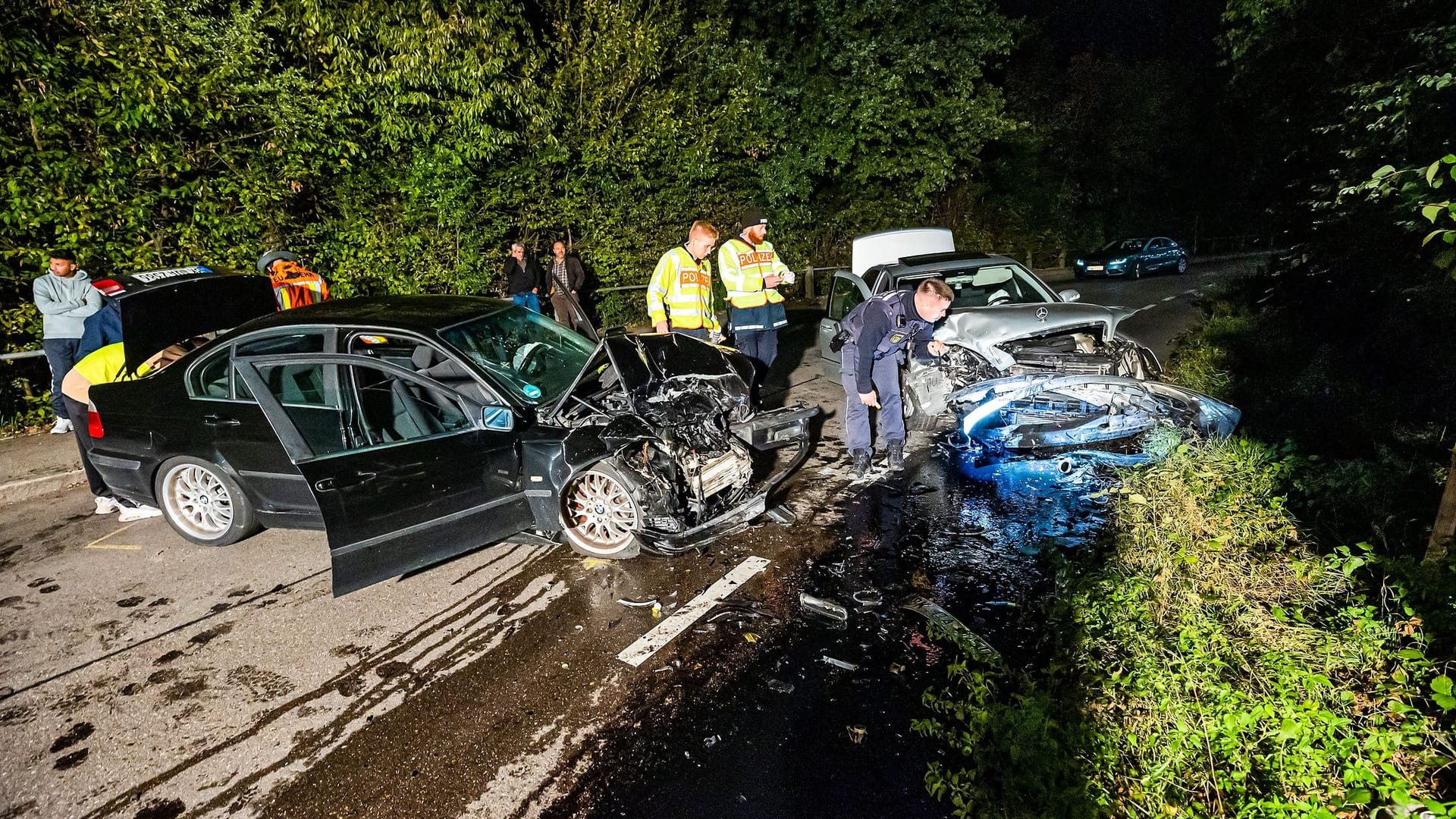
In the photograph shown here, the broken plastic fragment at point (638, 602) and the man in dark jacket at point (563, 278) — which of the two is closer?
the broken plastic fragment at point (638, 602)

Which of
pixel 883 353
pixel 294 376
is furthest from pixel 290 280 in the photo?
pixel 883 353

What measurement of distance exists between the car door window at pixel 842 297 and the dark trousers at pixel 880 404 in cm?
241

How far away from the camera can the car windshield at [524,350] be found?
15.9ft

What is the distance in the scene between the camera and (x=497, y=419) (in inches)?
172

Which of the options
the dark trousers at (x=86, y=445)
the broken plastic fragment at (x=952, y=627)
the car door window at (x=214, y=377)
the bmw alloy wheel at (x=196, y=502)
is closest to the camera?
the broken plastic fragment at (x=952, y=627)

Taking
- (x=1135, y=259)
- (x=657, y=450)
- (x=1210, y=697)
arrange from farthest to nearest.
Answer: (x=1135, y=259) < (x=657, y=450) < (x=1210, y=697)

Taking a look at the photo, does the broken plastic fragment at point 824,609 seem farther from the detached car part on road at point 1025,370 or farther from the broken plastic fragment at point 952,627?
the detached car part on road at point 1025,370

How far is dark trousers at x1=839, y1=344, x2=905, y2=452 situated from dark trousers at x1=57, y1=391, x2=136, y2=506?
17.8 feet

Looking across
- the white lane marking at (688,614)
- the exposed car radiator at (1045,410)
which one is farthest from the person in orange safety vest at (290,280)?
the exposed car radiator at (1045,410)

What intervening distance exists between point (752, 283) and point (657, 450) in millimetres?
3006

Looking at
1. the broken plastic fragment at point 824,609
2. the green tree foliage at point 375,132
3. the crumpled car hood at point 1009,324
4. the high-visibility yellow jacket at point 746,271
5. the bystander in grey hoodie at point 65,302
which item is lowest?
the broken plastic fragment at point 824,609

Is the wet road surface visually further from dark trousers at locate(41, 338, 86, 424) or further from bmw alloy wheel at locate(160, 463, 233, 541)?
dark trousers at locate(41, 338, 86, 424)

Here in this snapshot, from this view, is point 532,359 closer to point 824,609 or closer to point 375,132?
point 824,609

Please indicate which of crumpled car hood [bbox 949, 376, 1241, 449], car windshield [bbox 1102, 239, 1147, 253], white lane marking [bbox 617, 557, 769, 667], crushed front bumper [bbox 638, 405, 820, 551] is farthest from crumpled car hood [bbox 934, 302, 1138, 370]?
car windshield [bbox 1102, 239, 1147, 253]
